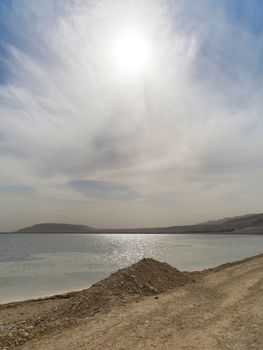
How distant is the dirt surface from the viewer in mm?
9344

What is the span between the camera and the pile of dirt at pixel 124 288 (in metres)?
13.9

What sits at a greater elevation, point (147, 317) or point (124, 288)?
point (124, 288)

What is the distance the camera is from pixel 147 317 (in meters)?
11.7

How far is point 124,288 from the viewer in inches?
633

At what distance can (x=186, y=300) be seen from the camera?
14.5 meters

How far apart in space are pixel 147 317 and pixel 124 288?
4.45 m

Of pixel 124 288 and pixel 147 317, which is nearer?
pixel 147 317

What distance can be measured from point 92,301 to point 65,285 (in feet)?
41.1

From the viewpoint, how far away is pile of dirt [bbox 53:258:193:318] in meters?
13.9

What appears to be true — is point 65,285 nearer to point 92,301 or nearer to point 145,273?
point 145,273

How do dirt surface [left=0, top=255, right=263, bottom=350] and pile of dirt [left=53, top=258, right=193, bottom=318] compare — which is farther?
pile of dirt [left=53, top=258, right=193, bottom=318]

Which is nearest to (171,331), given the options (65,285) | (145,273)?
(145,273)

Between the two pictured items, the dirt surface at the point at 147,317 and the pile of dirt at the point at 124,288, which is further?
the pile of dirt at the point at 124,288

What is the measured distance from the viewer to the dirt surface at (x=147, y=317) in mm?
9344
